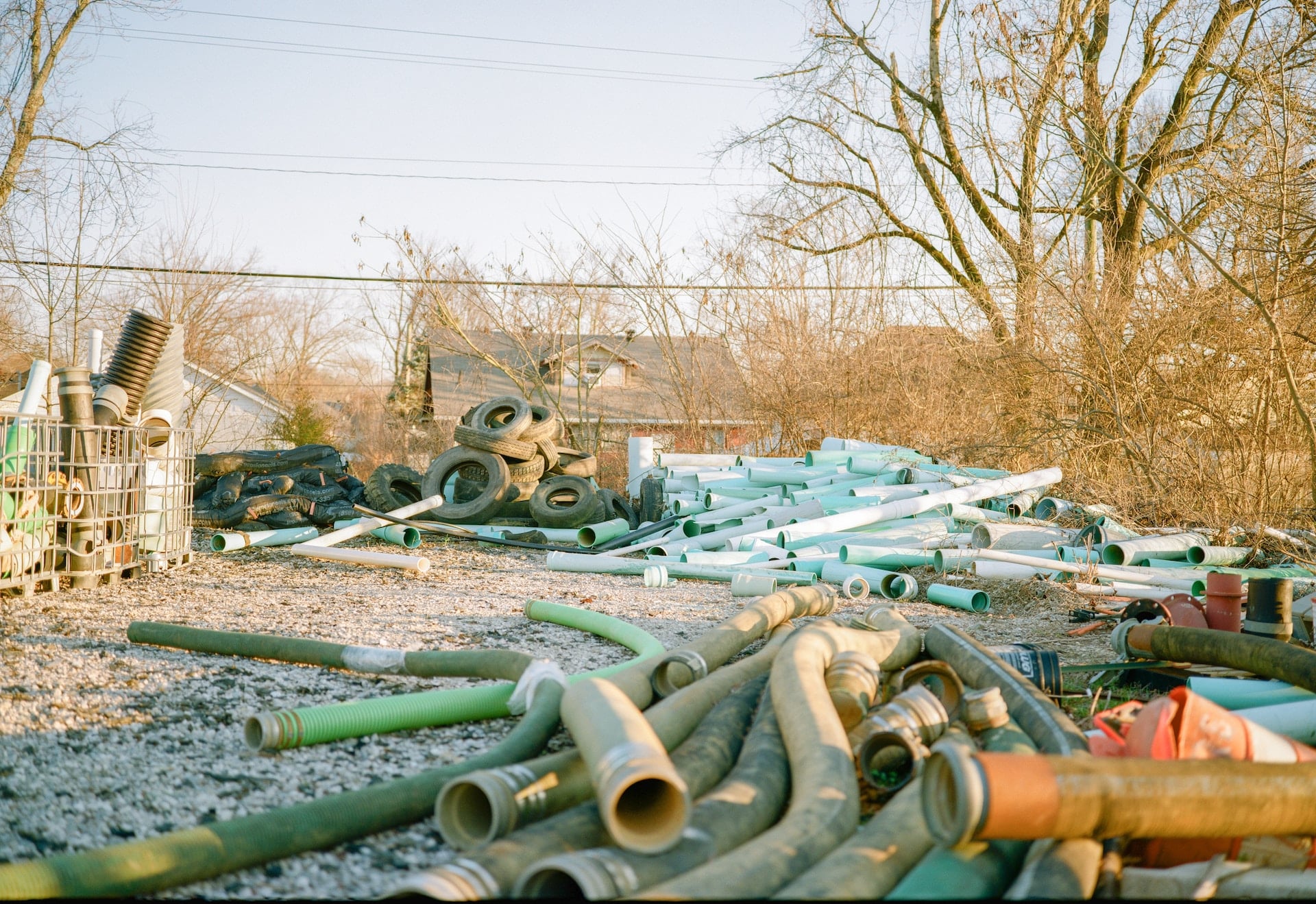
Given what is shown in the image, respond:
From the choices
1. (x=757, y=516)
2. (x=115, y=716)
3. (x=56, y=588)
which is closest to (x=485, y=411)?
(x=757, y=516)

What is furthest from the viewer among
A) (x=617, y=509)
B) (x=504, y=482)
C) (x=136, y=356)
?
(x=617, y=509)

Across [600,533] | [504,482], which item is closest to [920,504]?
[600,533]

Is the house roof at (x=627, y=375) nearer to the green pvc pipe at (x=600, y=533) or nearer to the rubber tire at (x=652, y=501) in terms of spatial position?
the rubber tire at (x=652, y=501)

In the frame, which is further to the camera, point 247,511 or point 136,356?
point 247,511

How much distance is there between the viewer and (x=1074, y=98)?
32.7 ft

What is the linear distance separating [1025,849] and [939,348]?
11.3 meters

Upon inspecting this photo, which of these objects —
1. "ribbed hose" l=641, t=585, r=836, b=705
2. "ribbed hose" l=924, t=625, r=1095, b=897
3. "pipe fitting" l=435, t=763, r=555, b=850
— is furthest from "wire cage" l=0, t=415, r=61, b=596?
"ribbed hose" l=924, t=625, r=1095, b=897

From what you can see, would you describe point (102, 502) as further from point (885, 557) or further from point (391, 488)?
point (885, 557)

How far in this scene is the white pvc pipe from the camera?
6355 mm

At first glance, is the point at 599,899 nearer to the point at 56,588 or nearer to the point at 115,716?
the point at 115,716

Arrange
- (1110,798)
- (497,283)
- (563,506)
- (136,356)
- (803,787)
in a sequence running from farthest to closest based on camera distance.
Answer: (497,283), (563,506), (136,356), (803,787), (1110,798)

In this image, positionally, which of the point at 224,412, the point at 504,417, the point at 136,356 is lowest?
the point at 504,417

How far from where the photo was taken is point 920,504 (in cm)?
745

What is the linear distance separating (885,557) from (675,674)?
390cm
